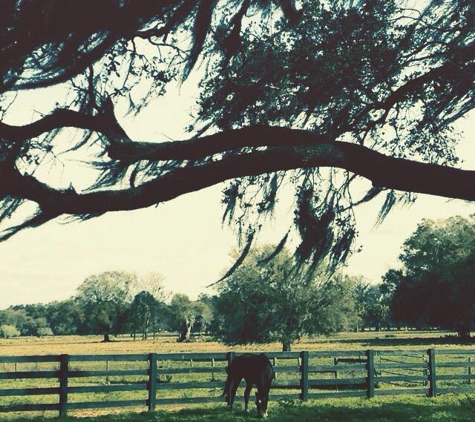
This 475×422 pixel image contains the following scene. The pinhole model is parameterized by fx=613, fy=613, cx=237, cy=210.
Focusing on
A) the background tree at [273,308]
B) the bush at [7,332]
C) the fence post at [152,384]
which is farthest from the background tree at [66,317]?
the fence post at [152,384]

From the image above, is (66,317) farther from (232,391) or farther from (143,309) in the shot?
(232,391)

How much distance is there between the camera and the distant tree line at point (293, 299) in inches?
1340

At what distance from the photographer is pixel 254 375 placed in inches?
431

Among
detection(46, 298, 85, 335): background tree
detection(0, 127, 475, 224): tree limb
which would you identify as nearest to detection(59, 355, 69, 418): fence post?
detection(0, 127, 475, 224): tree limb

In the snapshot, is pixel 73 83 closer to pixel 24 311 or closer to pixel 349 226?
pixel 349 226

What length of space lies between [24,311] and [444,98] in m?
176

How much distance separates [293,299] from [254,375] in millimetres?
23537

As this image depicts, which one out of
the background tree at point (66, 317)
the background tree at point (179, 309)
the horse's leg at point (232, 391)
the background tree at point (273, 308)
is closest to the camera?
the horse's leg at point (232, 391)

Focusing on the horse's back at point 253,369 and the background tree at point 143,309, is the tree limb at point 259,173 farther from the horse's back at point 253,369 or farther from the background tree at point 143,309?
the background tree at point 143,309

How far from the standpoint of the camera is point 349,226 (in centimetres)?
755

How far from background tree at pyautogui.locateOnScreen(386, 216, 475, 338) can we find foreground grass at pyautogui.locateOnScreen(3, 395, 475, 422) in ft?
137

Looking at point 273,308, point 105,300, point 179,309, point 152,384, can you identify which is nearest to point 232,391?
point 152,384

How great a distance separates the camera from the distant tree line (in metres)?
34.0

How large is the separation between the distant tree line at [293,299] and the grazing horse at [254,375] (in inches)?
65.3
